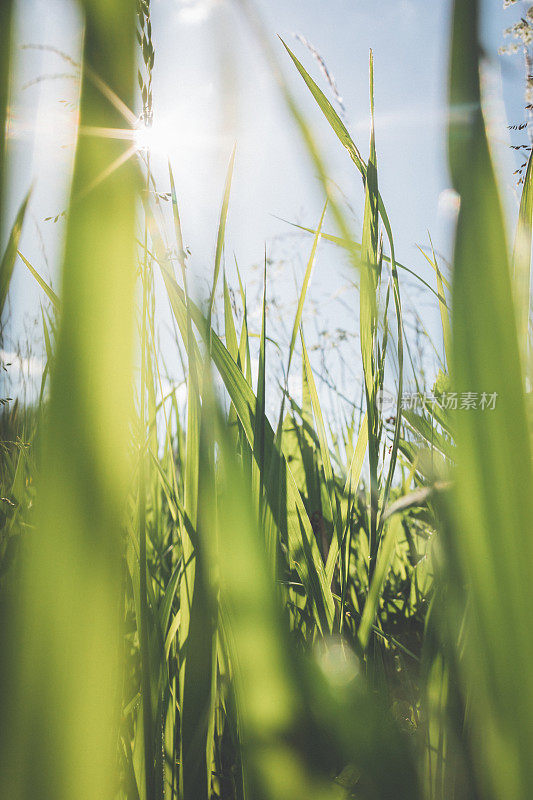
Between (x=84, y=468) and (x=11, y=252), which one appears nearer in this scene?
(x=84, y=468)

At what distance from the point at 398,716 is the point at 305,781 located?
27 centimetres

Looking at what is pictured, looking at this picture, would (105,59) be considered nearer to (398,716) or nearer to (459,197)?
(459,197)

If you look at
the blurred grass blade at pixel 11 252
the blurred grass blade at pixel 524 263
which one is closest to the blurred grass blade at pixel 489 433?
the blurred grass blade at pixel 524 263

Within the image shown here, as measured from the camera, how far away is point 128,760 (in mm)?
316

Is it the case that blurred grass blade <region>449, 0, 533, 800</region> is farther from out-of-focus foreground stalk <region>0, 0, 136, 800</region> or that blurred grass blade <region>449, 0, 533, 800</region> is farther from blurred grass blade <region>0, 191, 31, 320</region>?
blurred grass blade <region>0, 191, 31, 320</region>

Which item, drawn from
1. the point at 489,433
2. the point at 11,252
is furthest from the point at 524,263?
the point at 11,252

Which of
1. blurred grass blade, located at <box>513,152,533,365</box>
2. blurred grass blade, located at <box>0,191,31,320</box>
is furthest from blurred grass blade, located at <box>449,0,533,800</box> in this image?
blurred grass blade, located at <box>0,191,31,320</box>

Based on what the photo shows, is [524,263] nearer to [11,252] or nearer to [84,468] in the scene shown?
[84,468]

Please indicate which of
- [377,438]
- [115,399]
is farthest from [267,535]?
[115,399]

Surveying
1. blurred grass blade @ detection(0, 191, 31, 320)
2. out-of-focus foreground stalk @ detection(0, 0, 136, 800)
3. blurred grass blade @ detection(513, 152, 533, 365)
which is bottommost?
out-of-focus foreground stalk @ detection(0, 0, 136, 800)

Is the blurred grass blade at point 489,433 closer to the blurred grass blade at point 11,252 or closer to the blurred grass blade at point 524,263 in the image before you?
the blurred grass blade at point 524,263

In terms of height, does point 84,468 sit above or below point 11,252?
below

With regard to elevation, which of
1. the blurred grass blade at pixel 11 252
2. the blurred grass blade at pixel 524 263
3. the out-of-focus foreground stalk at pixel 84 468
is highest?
the blurred grass blade at pixel 11 252

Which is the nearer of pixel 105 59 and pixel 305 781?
pixel 105 59
